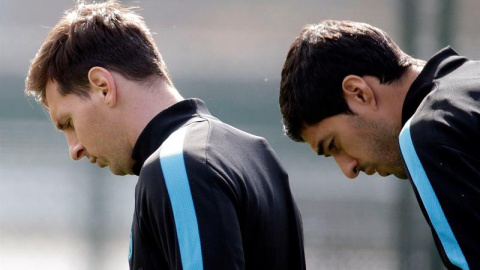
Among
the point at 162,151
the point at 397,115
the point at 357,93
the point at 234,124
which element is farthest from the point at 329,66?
the point at 234,124

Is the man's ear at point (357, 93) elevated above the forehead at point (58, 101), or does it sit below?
below

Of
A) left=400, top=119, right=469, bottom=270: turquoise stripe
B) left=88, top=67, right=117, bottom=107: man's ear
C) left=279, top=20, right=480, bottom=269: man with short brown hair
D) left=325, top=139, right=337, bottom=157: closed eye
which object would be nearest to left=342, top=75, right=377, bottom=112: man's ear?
left=279, top=20, right=480, bottom=269: man with short brown hair

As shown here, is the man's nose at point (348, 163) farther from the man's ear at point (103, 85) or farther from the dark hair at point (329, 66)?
the man's ear at point (103, 85)

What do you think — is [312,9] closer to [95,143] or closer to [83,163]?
[83,163]

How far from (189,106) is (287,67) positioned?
49 cm

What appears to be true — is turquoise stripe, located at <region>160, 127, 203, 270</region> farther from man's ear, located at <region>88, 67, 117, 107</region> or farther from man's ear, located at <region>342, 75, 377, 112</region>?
man's ear, located at <region>342, 75, 377, 112</region>

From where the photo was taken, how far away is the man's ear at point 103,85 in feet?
7.45

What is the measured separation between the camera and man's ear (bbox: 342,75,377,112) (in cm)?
247

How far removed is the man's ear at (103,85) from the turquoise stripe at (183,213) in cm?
38

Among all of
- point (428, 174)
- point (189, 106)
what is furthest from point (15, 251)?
point (428, 174)

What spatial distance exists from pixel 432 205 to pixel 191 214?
1.72 ft

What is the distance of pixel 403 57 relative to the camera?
2557 millimetres

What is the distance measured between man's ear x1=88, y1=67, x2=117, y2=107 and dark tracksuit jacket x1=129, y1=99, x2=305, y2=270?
13 centimetres

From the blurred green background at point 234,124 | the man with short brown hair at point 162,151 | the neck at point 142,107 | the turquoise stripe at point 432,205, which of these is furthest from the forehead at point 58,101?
the blurred green background at point 234,124
